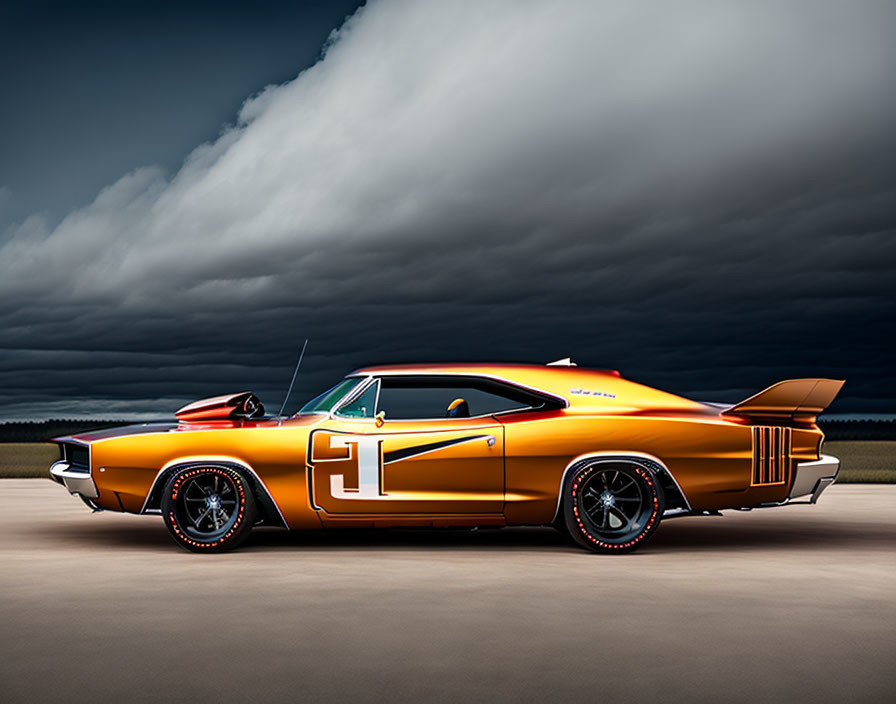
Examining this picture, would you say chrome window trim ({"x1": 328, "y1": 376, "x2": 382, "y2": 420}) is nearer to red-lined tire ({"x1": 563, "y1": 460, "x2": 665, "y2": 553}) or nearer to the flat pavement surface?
the flat pavement surface

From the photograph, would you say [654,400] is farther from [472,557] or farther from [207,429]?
[207,429]

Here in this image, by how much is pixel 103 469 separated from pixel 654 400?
4650 mm

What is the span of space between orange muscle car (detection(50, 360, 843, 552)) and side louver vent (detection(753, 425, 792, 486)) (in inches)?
0.4

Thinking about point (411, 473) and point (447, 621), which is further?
point (411, 473)

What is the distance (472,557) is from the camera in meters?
7.74

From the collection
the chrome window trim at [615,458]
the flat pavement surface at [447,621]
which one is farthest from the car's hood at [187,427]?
the chrome window trim at [615,458]

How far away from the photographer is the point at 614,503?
7949mm

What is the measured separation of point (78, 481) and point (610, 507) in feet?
14.7

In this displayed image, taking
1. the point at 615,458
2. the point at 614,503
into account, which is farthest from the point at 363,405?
the point at 614,503

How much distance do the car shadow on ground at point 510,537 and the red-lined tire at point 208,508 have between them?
379mm

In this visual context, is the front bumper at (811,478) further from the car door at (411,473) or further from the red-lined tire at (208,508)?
the red-lined tire at (208,508)

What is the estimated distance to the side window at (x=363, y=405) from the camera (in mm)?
8117

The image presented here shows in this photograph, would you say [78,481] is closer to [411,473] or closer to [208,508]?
[208,508]

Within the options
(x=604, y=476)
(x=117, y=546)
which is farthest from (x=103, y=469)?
(x=604, y=476)
